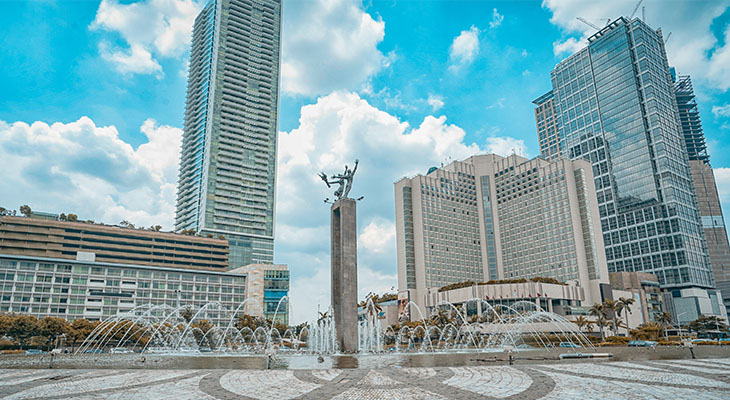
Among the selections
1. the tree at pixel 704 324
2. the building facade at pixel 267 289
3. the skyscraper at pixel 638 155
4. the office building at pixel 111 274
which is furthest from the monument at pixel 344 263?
the skyscraper at pixel 638 155

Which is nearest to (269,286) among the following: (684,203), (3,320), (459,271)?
(459,271)

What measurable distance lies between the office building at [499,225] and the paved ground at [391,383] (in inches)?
4384

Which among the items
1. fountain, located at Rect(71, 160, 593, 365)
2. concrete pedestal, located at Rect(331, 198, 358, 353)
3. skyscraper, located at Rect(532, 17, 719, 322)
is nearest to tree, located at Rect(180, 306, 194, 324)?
fountain, located at Rect(71, 160, 593, 365)

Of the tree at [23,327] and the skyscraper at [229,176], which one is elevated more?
the skyscraper at [229,176]

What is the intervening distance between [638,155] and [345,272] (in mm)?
153100

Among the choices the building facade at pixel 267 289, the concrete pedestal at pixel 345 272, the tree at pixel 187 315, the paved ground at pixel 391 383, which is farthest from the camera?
the building facade at pixel 267 289

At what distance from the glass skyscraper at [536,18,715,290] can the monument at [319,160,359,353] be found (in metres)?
138

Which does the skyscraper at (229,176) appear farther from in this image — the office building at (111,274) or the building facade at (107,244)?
the office building at (111,274)

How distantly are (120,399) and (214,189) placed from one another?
17426 centimetres

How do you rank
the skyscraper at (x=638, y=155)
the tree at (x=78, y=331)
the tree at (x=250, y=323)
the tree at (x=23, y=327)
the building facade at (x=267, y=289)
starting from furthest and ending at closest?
the skyscraper at (x=638, y=155)
the building facade at (x=267, y=289)
the tree at (x=250, y=323)
the tree at (x=78, y=331)
the tree at (x=23, y=327)

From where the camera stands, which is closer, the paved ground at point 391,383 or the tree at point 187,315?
the paved ground at point 391,383

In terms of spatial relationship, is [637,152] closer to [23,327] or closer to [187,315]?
[187,315]

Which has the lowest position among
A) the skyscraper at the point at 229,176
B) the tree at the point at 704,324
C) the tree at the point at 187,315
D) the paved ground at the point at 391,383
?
the tree at the point at 704,324

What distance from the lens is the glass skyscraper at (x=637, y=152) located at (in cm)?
14800
